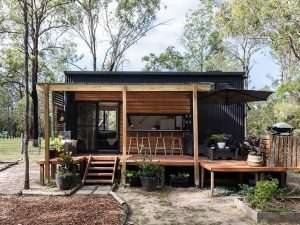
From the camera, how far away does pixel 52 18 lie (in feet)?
80.1

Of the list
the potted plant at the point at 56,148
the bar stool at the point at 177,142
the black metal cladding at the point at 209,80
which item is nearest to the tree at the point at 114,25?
the black metal cladding at the point at 209,80

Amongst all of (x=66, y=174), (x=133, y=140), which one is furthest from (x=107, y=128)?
(x=66, y=174)

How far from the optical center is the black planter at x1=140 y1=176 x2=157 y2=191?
29.3ft

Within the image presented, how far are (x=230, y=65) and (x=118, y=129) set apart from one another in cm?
2133

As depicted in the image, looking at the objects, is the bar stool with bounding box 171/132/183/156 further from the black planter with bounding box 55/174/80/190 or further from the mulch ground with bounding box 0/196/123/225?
the mulch ground with bounding box 0/196/123/225

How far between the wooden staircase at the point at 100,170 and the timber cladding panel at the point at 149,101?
2807mm

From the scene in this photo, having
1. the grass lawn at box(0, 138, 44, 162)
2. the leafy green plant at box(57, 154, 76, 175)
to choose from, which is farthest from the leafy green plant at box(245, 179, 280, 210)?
the grass lawn at box(0, 138, 44, 162)

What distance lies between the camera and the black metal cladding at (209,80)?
13.0 meters

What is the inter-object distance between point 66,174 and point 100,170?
1710mm

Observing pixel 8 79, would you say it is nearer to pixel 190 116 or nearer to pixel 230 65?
pixel 190 116

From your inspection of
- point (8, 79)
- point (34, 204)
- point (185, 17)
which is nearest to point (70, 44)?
point (8, 79)

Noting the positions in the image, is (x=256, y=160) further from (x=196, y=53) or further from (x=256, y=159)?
(x=196, y=53)

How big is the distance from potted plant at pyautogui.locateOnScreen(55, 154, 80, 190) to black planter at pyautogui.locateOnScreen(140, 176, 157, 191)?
1670 millimetres

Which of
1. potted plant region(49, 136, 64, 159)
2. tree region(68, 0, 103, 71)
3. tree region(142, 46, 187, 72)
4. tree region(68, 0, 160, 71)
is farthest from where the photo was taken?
tree region(142, 46, 187, 72)
